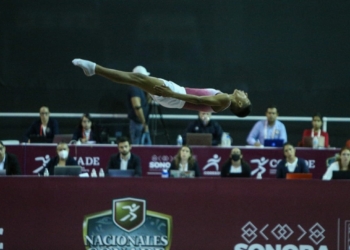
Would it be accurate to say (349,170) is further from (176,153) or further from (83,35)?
(83,35)

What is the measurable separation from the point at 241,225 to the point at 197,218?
0.54 metres

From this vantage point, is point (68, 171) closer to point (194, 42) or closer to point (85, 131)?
point (85, 131)

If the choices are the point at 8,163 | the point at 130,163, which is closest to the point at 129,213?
the point at 130,163

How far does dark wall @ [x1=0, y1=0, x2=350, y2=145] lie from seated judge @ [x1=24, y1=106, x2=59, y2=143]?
4.07 feet

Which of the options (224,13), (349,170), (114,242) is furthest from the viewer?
(224,13)

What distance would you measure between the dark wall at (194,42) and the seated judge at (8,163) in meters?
3.50

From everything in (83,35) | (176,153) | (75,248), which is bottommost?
(75,248)

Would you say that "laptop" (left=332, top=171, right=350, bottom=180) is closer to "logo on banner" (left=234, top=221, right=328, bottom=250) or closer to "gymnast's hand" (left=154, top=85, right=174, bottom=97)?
"logo on banner" (left=234, top=221, right=328, bottom=250)

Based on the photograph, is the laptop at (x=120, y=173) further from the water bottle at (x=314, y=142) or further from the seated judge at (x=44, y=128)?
the water bottle at (x=314, y=142)

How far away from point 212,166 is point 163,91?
18.1ft

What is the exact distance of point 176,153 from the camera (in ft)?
41.7

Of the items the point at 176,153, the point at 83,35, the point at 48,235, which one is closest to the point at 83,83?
the point at 83,35

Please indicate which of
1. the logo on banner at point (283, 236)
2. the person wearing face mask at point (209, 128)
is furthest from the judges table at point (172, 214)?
the person wearing face mask at point (209, 128)

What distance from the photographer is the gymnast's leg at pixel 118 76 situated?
7578mm
